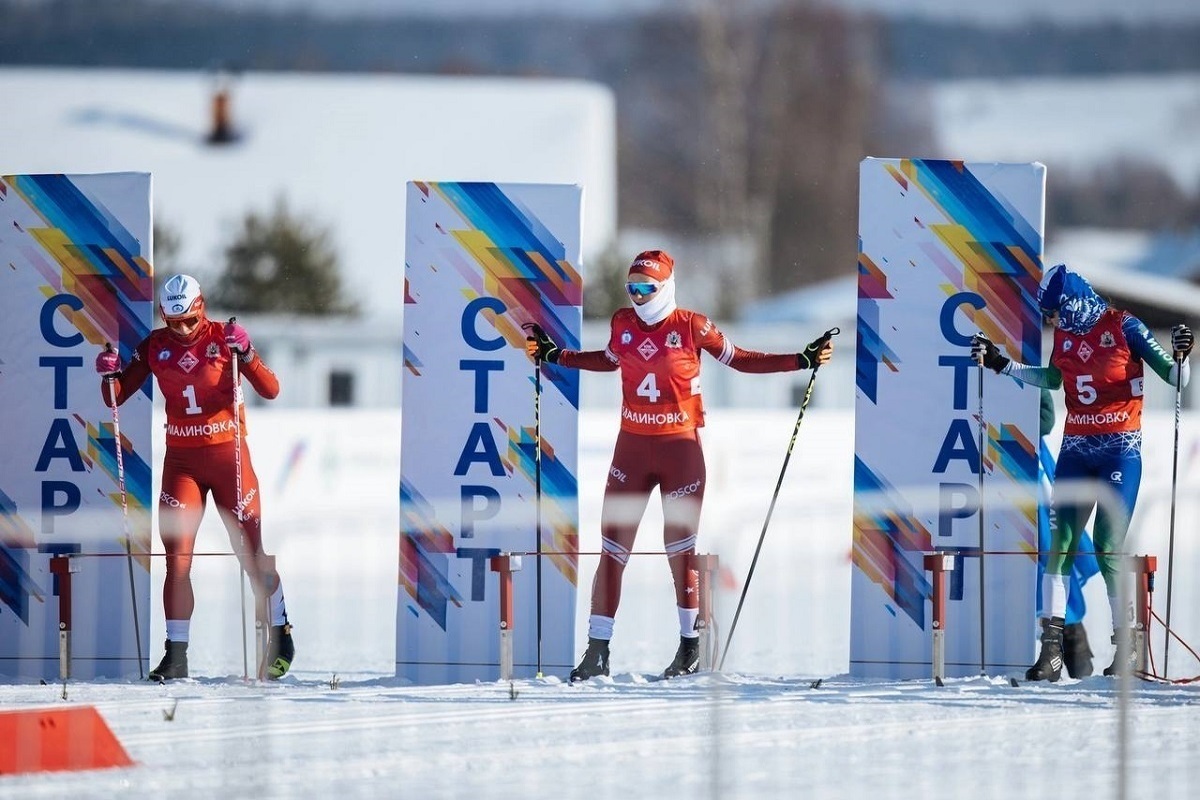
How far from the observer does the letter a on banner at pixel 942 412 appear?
8.89 m

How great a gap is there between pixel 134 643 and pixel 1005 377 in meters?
4.21

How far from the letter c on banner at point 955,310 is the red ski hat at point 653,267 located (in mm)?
1256

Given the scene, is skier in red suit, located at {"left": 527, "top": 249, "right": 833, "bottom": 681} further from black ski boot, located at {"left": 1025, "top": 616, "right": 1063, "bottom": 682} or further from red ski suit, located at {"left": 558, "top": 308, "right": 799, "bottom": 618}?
black ski boot, located at {"left": 1025, "top": 616, "right": 1063, "bottom": 682}

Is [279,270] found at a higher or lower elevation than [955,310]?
higher

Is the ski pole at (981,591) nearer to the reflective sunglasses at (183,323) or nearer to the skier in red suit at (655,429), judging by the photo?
the skier in red suit at (655,429)

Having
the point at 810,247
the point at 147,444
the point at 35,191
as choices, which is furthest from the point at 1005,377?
the point at 810,247

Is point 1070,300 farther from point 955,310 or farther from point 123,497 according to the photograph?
point 123,497

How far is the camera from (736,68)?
151 feet

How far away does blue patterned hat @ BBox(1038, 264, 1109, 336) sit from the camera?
870cm

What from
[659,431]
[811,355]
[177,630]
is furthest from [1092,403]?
[177,630]

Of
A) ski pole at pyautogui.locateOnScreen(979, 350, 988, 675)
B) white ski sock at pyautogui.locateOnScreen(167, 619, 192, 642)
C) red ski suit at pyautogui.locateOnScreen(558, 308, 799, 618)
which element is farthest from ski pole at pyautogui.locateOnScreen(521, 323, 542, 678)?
ski pole at pyautogui.locateOnScreen(979, 350, 988, 675)

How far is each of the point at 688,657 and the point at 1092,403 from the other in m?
2.13

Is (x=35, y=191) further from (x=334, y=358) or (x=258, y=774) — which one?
(x=334, y=358)

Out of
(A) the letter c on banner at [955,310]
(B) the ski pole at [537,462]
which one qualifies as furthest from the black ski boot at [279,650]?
(A) the letter c on banner at [955,310]
